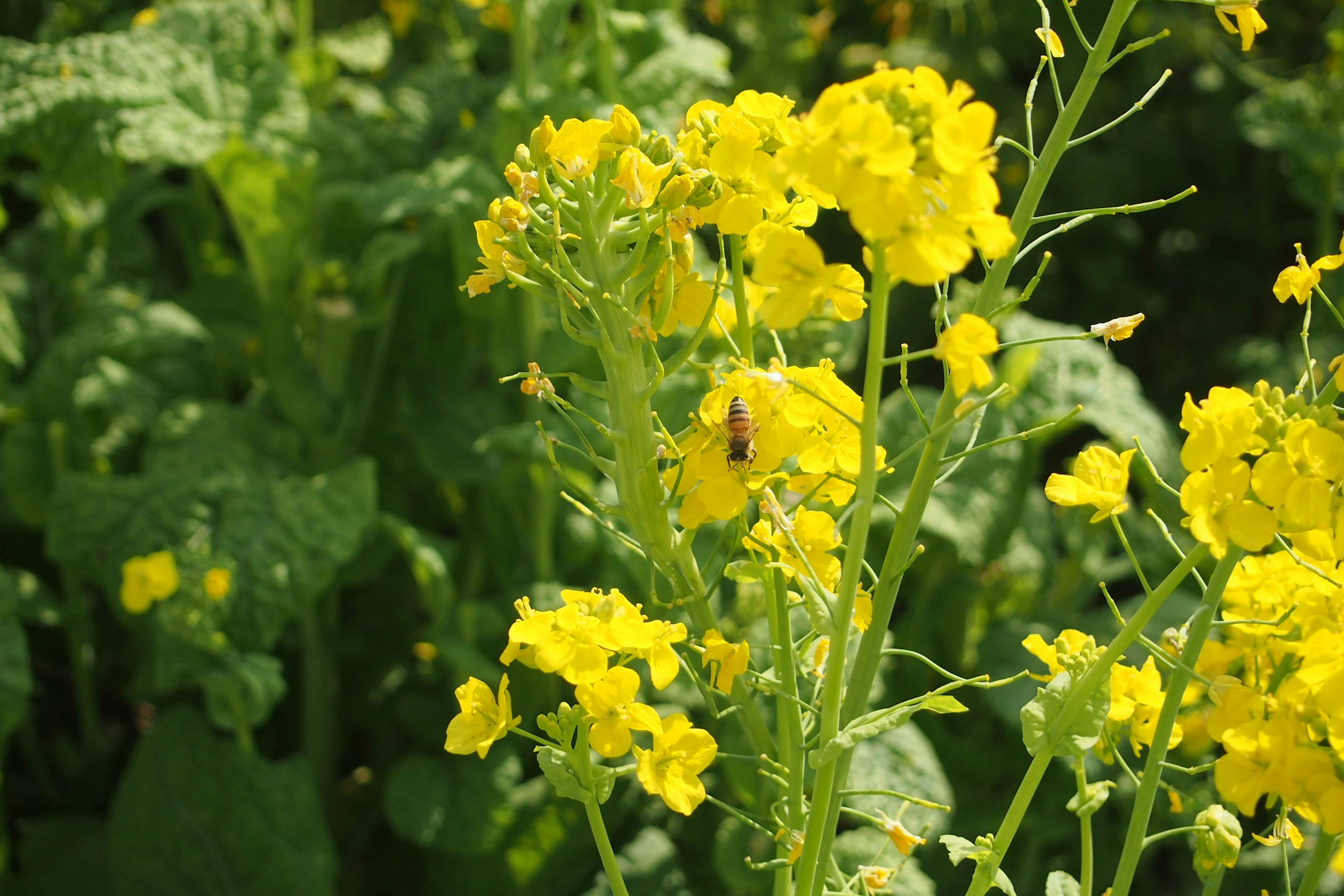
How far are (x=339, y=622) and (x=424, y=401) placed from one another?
43 cm

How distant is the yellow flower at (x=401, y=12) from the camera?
236 centimetres

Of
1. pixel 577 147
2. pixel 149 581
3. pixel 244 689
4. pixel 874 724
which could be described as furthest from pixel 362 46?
pixel 874 724

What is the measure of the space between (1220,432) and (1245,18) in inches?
9.9

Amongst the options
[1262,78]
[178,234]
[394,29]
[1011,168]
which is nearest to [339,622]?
[178,234]

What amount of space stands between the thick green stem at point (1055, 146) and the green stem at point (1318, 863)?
0.37 meters

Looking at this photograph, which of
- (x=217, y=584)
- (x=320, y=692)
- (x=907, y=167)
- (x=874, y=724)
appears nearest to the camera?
(x=907, y=167)

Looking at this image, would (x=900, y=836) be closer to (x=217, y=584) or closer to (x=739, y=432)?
(x=739, y=432)

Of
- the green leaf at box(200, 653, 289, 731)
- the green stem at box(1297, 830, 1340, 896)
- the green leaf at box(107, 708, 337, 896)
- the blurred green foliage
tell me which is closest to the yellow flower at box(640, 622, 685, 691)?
the green stem at box(1297, 830, 1340, 896)

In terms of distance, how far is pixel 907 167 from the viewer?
496 millimetres

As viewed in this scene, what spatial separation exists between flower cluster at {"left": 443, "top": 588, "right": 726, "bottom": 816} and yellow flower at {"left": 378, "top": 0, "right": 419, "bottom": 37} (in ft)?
6.64

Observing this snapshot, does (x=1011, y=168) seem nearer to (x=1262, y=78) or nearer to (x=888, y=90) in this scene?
(x=1262, y=78)

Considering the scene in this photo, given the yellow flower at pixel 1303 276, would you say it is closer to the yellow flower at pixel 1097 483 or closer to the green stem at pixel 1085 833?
the yellow flower at pixel 1097 483

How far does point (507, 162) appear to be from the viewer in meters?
1.65

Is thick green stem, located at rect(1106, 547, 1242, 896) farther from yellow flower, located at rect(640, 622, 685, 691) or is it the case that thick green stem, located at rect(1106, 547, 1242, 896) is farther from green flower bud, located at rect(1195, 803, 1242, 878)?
yellow flower, located at rect(640, 622, 685, 691)
